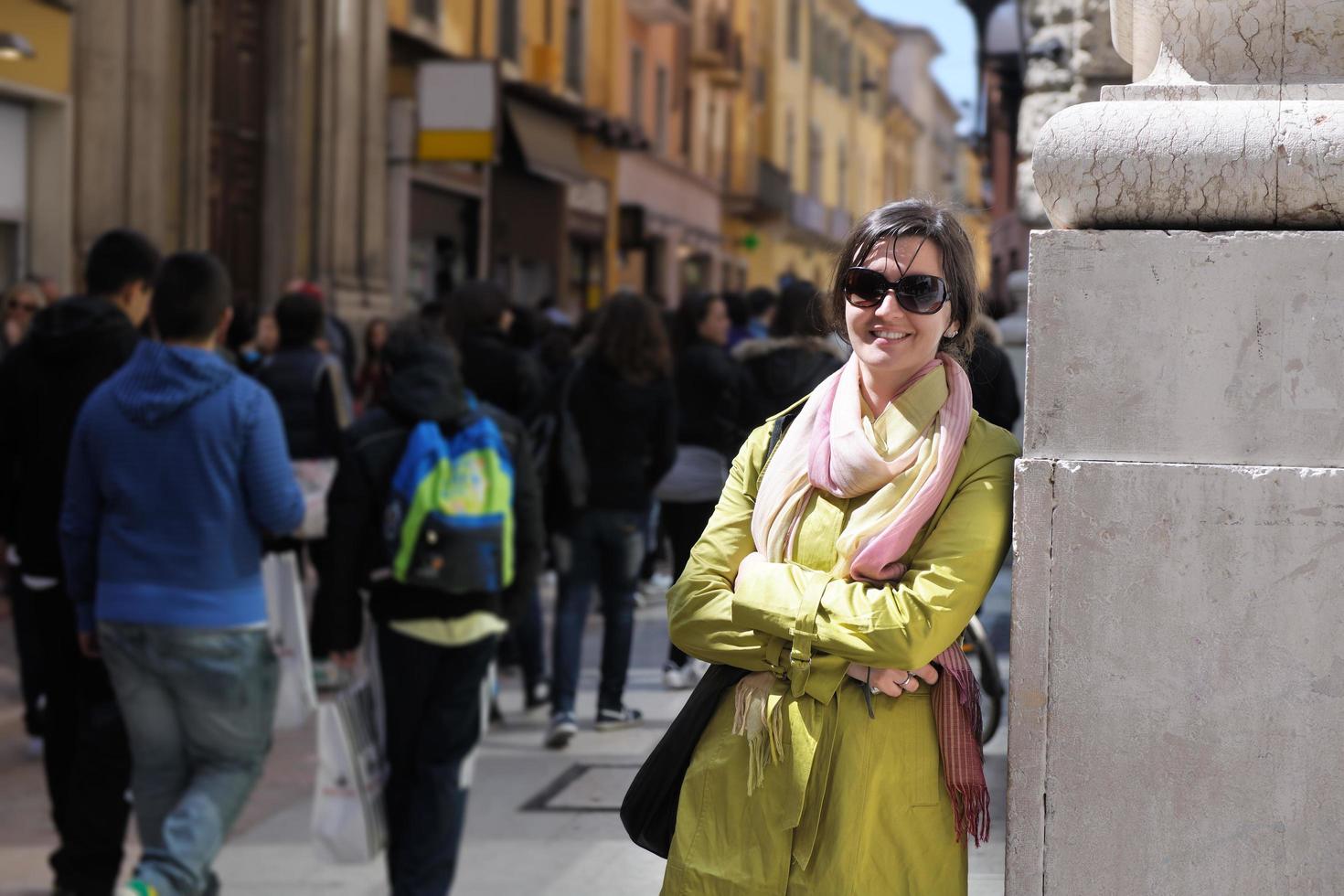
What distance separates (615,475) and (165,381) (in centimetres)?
359

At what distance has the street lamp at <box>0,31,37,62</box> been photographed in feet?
40.4

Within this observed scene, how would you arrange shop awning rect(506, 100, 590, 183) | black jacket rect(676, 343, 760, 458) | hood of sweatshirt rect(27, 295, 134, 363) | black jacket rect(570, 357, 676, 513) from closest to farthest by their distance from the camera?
1. hood of sweatshirt rect(27, 295, 134, 363)
2. black jacket rect(570, 357, 676, 513)
3. black jacket rect(676, 343, 760, 458)
4. shop awning rect(506, 100, 590, 183)

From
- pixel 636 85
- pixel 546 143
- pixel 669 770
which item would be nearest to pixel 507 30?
pixel 546 143

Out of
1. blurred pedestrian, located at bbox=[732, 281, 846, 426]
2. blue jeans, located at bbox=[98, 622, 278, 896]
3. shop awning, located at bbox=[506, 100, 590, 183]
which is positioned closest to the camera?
blue jeans, located at bbox=[98, 622, 278, 896]

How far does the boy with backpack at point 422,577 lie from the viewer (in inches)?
223

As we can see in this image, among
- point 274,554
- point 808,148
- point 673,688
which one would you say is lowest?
point 673,688

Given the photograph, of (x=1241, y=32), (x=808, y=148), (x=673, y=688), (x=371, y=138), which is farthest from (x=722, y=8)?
(x=1241, y=32)

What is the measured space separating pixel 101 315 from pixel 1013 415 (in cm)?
351

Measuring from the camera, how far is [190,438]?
17.4ft

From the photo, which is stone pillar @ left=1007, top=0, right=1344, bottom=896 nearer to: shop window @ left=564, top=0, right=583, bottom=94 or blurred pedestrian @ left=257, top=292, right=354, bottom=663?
blurred pedestrian @ left=257, top=292, right=354, bottom=663

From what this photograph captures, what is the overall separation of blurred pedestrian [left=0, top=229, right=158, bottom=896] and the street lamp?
6.77 m

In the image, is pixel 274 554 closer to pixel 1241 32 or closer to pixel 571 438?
pixel 571 438

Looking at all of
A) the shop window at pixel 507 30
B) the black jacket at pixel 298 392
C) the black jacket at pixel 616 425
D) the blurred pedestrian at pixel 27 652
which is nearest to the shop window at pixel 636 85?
the shop window at pixel 507 30

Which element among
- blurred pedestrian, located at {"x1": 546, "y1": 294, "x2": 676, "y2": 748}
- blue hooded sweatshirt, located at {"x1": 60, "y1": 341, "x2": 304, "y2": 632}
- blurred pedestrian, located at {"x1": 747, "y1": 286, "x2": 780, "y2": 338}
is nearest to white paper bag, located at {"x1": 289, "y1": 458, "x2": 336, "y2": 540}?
blurred pedestrian, located at {"x1": 546, "y1": 294, "x2": 676, "y2": 748}
